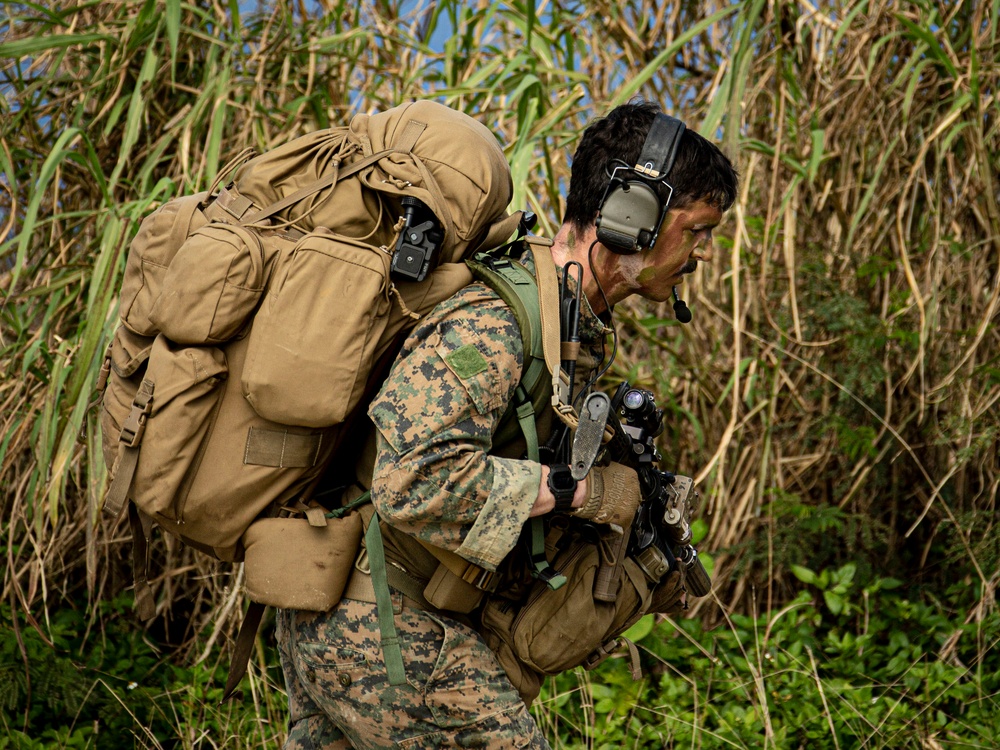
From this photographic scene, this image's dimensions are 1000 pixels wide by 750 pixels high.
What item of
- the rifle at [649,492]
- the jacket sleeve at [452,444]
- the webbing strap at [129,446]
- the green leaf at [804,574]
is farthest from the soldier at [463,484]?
the green leaf at [804,574]

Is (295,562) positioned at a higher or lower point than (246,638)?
higher

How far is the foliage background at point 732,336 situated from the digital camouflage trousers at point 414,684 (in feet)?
4.15

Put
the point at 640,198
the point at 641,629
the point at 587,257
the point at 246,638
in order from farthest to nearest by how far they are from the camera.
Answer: the point at 641,629, the point at 246,638, the point at 587,257, the point at 640,198

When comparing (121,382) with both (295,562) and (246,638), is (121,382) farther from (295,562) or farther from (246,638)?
(246,638)

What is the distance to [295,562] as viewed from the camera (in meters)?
1.89

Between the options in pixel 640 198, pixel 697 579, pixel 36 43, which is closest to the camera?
pixel 640 198

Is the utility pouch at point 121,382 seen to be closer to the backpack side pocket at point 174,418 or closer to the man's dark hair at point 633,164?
the backpack side pocket at point 174,418

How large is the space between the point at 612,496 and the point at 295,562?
0.60 m

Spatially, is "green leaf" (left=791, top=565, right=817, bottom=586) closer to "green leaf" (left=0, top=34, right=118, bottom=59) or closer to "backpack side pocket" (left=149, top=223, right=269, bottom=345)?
"backpack side pocket" (left=149, top=223, right=269, bottom=345)

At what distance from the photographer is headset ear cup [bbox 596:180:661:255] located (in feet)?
6.37

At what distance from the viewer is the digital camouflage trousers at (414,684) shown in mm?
1890

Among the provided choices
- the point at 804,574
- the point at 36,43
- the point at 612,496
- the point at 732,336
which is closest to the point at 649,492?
the point at 612,496

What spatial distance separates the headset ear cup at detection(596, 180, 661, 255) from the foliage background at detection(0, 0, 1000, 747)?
3.73 ft

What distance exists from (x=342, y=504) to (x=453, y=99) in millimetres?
2089
